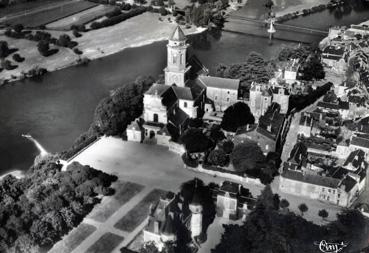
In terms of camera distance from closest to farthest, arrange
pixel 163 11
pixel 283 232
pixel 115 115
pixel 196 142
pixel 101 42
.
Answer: pixel 283 232 < pixel 196 142 < pixel 115 115 < pixel 101 42 < pixel 163 11

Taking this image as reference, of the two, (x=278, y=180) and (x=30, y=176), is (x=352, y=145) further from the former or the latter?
(x=30, y=176)

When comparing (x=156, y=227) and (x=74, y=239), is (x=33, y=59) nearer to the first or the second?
(x=74, y=239)

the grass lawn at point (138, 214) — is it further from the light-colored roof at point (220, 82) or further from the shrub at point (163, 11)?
the shrub at point (163, 11)

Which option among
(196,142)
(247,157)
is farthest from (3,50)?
(247,157)

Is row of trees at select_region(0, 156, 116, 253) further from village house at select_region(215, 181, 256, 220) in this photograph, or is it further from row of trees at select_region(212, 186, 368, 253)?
row of trees at select_region(212, 186, 368, 253)

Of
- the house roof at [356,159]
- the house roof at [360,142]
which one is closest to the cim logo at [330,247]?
the house roof at [356,159]

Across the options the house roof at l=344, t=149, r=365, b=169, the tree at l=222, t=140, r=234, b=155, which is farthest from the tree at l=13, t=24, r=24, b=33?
the house roof at l=344, t=149, r=365, b=169

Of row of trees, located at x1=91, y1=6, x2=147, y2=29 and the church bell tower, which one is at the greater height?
the church bell tower
